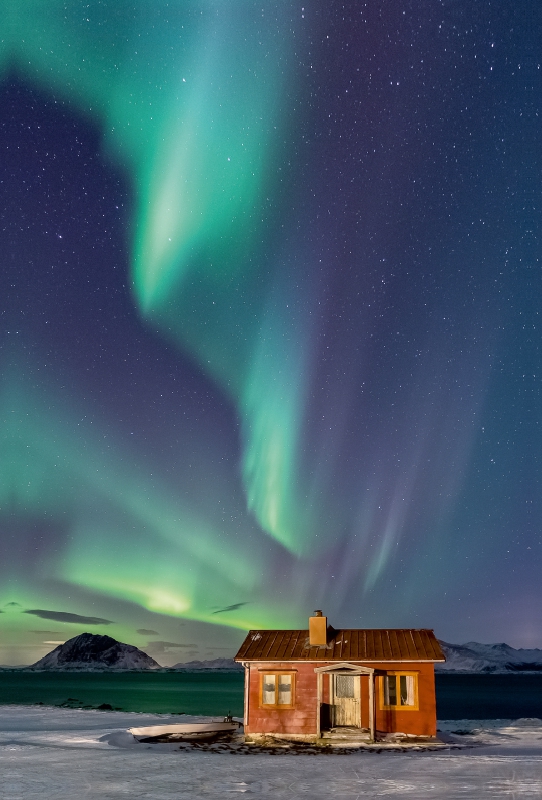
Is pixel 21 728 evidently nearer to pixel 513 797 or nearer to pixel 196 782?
pixel 196 782

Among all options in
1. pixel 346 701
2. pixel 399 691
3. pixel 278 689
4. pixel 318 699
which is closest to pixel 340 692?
pixel 346 701

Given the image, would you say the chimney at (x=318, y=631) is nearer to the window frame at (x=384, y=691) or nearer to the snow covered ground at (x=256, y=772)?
the window frame at (x=384, y=691)

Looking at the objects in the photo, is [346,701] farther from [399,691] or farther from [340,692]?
[399,691]

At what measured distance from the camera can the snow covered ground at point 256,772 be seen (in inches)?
764

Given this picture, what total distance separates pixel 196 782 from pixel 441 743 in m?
13.2

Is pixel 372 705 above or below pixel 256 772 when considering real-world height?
above

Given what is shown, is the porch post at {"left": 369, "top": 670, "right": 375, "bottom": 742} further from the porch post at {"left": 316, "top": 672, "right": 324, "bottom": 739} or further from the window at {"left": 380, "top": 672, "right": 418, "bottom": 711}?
the porch post at {"left": 316, "top": 672, "right": 324, "bottom": 739}

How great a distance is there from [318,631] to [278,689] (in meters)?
2.97

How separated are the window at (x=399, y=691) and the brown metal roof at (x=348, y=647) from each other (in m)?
1.00

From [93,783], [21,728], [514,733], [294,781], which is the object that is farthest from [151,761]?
[514,733]

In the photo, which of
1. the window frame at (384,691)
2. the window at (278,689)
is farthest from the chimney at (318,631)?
the window frame at (384,691)

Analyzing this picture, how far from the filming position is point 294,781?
21031 mm

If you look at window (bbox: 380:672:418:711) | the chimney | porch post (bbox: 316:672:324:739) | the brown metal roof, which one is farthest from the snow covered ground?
the chimney

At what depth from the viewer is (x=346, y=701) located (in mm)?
30688
